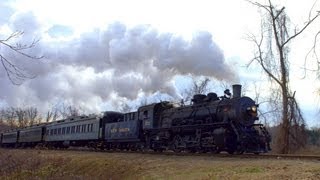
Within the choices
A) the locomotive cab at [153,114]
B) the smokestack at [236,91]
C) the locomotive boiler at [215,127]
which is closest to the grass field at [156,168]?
the locomotive boiler at [215,127]

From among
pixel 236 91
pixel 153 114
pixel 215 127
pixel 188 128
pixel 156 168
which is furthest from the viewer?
pixel 153 114

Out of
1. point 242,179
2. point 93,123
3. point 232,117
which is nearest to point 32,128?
point 93,123

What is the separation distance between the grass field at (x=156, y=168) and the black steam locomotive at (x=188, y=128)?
216cm

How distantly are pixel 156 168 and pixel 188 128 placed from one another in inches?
225

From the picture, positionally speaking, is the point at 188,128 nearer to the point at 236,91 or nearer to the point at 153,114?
the point at 236,91

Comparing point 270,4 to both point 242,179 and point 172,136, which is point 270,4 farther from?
point 242,179

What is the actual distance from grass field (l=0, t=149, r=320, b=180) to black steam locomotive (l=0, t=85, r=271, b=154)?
2.16m

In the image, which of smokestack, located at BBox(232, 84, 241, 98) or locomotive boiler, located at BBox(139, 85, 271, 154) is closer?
locomotive boiler, located at BBox(139, 85, 271, 154)

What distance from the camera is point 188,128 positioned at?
24531 mm

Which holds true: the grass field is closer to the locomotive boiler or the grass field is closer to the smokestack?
the locomotive boiler

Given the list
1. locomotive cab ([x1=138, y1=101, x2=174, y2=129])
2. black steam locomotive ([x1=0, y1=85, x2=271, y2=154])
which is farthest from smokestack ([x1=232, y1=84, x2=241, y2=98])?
locomotive cab ([x1=138, y1=101, x2=174, y2=129])

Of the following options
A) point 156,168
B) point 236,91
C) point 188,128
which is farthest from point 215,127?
point 156,168

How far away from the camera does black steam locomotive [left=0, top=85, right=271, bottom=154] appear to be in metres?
22.5

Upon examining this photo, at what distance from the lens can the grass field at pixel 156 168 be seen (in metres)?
14.4
